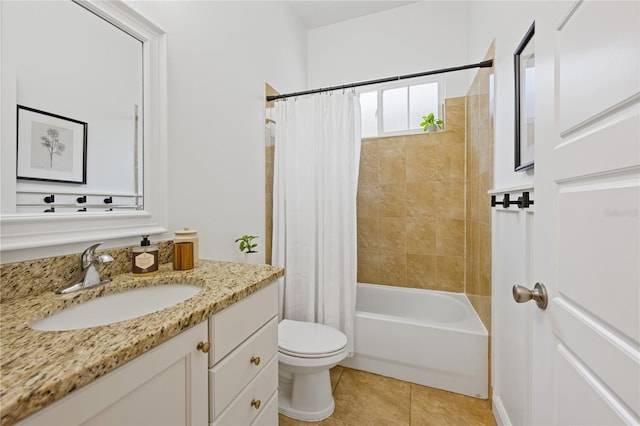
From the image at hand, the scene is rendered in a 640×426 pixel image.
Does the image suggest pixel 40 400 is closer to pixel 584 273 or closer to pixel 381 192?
pixel 584 273

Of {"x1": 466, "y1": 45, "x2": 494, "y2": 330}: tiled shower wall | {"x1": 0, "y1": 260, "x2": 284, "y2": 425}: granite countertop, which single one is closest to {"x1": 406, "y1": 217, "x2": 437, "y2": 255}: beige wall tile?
A: {"x1": 466, "y1": 45, "x2": 494, "y2": 330}: tiled shower wall

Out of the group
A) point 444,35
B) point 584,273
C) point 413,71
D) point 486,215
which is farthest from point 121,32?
point 444,35

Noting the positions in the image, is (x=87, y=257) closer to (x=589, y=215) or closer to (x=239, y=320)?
(x=239, y=320)

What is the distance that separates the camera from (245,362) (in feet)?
3.10

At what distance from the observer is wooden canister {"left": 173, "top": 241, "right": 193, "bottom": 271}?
113cm

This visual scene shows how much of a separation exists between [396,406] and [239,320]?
1295 mm

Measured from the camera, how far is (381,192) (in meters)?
2.58

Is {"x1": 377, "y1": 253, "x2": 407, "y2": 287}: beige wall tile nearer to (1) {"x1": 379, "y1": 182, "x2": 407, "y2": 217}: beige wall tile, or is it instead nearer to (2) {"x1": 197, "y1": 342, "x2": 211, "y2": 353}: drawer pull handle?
(1) {"x1": 379, "y1": 182, "x2": 407, "y2": 217}: beige wall tile

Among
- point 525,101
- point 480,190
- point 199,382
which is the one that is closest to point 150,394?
point 199,382

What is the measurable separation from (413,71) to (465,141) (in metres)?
0.80

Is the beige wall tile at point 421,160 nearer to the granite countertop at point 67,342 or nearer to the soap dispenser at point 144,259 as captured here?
the granite countertop at point 67,342

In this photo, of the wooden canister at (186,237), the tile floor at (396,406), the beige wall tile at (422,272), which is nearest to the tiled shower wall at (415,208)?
the beige wall tile at (422,272)

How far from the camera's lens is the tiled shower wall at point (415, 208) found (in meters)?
2.36

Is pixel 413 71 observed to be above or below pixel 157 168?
above
